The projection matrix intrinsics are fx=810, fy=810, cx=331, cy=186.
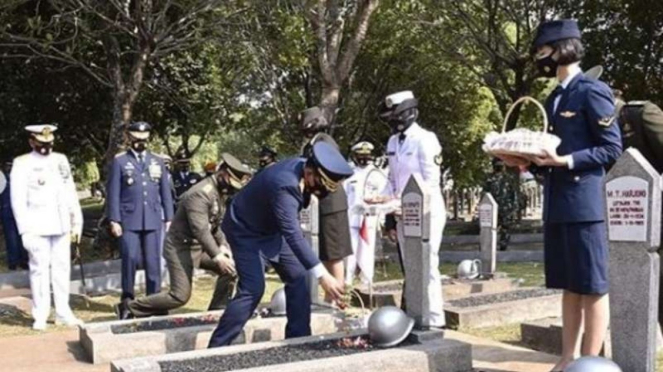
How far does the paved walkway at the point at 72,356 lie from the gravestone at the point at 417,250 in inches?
23.8

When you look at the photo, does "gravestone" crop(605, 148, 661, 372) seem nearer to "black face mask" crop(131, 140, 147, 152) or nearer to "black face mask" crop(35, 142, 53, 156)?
"black face mask" crop(131, 140, 147, 152)

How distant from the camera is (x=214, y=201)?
7.55 metres

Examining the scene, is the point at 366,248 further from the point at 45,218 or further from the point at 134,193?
the point at 45,218

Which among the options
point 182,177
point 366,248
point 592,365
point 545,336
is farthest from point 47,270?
point 182,177

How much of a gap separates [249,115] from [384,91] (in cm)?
526

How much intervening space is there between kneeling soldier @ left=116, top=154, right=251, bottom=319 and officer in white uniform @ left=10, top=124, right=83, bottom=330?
3.43ft

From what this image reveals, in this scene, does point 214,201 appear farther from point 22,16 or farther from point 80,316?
point 22,16

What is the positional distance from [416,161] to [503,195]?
37.9 feet

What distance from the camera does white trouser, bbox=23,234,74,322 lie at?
841 centimetres

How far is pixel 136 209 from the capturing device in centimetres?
871

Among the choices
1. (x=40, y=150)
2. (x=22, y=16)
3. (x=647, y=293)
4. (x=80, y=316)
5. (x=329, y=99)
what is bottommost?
(x=80, y=316)

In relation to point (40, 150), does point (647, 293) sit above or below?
below

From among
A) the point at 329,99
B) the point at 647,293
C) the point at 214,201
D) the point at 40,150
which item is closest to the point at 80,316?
the point at 40,150

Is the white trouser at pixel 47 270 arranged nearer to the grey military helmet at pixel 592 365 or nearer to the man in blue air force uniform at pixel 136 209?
the man in blue air force uniform at pixel 136 209
